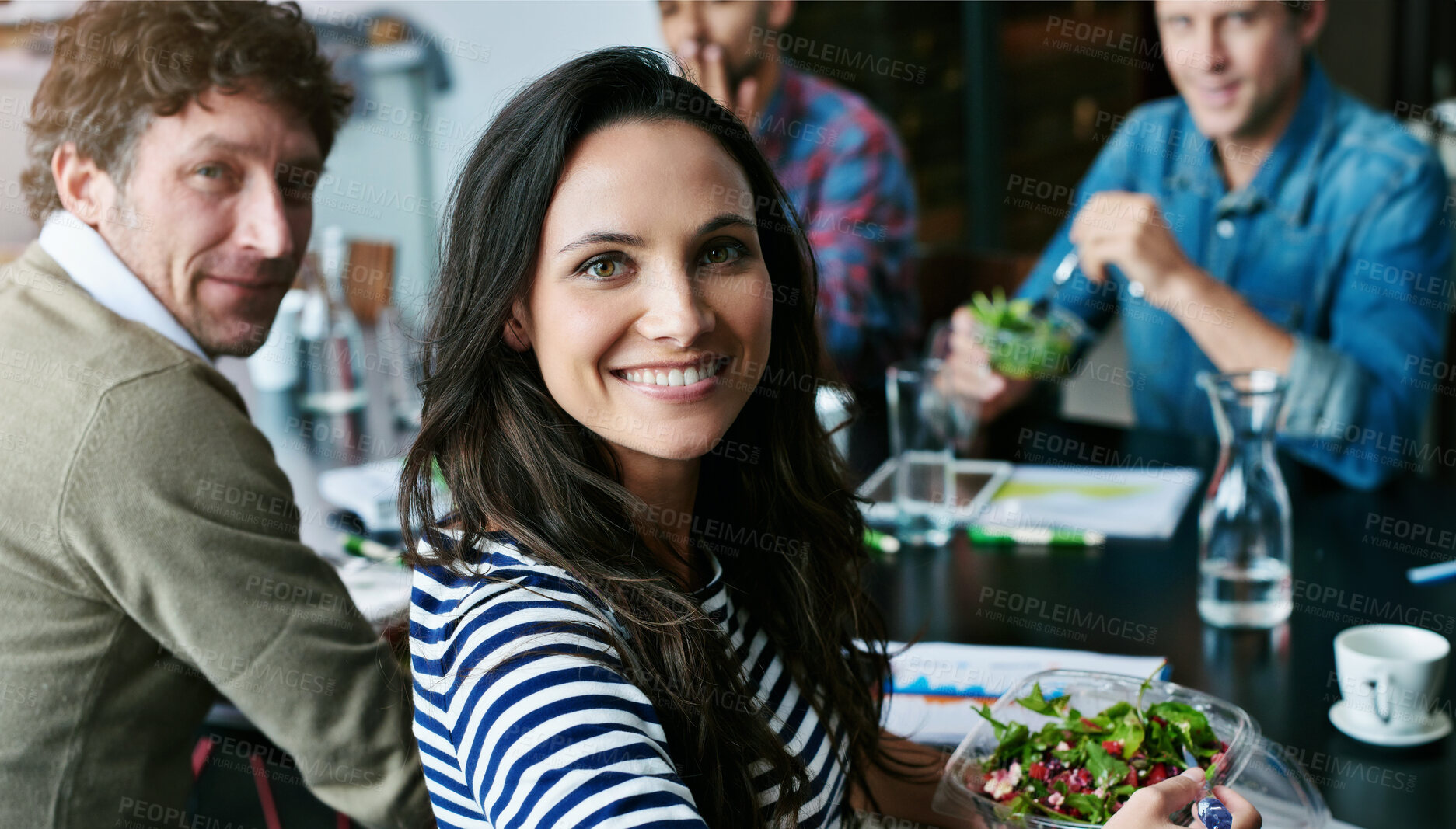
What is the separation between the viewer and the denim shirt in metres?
2.00

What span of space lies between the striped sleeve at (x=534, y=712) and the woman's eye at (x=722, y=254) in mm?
271

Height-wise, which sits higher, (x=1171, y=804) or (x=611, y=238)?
(x=611, y=238)

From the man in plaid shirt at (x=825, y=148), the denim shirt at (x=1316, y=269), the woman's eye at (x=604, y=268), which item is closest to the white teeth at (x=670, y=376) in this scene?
the woman's eye at (x=604, y=268)

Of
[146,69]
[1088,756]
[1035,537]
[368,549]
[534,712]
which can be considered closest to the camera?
[534,712]

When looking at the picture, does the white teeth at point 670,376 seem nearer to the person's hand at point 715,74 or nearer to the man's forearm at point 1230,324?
the man's forearm at point 1230,324

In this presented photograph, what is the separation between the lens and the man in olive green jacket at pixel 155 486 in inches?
45.3

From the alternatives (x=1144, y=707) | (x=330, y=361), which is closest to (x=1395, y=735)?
(x=1144, y=707)

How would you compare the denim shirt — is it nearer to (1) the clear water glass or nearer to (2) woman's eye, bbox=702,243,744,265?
(1) the clear water glass

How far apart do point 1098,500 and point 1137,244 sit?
521 millimetres

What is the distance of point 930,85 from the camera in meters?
4.70

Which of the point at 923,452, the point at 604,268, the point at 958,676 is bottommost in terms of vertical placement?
the point at 958,676

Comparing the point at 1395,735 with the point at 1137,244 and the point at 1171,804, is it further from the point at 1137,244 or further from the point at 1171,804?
the point at 1137,244

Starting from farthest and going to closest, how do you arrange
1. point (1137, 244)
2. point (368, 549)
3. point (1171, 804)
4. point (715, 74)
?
point (715, 74) → point (1137, 244) → point (368, 549) → point (1171, 804)

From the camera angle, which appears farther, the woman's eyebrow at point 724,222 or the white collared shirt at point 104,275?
the white collared shirt at point 104,275
